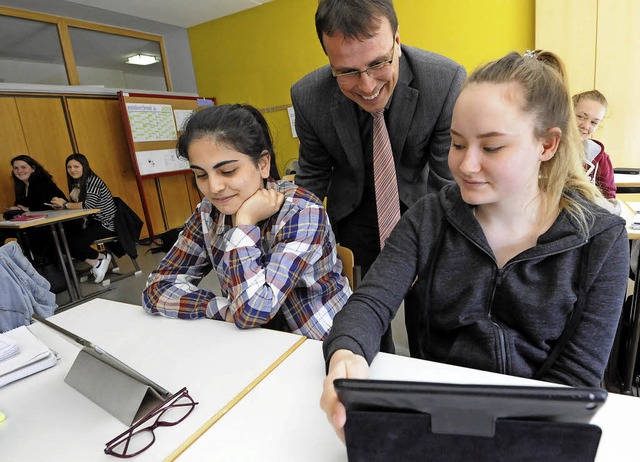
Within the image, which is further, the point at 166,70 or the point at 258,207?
the point at 166,70

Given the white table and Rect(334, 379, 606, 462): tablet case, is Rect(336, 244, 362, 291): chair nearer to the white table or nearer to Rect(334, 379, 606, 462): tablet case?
Rect(334, 379, 606, 462): tablet case

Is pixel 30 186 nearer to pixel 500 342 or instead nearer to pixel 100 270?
pixel 100 270

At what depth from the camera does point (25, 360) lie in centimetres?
93

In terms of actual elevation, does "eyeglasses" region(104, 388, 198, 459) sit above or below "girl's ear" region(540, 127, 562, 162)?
below

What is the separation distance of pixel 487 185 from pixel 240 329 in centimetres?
67

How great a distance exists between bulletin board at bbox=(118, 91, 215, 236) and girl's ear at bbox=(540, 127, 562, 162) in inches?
184

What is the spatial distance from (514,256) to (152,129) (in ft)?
17.7

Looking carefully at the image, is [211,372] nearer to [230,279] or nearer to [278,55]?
[230,279]

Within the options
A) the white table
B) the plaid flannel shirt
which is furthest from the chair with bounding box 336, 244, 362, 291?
the white table

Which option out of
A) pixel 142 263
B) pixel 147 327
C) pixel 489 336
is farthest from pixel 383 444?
pixel 142 263

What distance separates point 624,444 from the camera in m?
0.57

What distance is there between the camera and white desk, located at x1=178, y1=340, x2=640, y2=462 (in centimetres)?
60

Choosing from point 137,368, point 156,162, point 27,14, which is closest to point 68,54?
point 27,14

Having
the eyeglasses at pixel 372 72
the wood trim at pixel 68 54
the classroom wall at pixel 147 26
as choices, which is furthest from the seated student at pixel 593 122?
the wood trim at pixel 68 54
